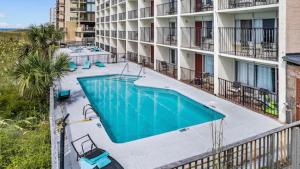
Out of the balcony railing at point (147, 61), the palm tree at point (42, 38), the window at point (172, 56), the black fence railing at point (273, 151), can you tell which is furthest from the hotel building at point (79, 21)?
the black fence railing at point (273, 151)

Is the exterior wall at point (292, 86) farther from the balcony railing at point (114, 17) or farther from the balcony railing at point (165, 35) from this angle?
the balcony railing at point (114, 17)

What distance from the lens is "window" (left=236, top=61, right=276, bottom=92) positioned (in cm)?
1592

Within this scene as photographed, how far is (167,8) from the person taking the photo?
90.1 feet

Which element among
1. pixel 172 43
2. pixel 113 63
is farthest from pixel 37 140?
pixel 113 63

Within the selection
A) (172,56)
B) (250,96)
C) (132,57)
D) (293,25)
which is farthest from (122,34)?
(293,25)

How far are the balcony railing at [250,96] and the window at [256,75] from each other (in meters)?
0.65

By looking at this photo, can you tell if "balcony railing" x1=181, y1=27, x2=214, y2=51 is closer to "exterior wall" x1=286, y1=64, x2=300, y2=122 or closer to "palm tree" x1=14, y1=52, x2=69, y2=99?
"exterior wall" x1=286, y1=64, x2=300, y2=122

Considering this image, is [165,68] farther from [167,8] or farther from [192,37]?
[167,8]

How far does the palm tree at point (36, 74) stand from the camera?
1446cm

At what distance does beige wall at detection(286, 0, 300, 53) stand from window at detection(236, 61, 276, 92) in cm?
259

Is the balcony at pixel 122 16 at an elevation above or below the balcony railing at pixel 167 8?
above

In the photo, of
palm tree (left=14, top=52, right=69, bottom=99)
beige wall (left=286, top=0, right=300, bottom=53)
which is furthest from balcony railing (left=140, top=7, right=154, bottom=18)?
beige wall (left=286, top=0, right=300, bottom=53)

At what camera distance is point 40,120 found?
14.0m

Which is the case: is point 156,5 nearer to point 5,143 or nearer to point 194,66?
point 194,66
